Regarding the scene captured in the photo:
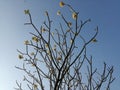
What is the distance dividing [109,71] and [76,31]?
4.39ft

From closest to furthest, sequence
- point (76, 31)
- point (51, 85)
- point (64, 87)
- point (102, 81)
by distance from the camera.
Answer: point (76, 31) → point (51, 85) → point (102, 81) → point (64, 87)

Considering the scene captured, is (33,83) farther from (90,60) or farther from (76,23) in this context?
(76,23)

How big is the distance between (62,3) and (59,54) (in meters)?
1.30

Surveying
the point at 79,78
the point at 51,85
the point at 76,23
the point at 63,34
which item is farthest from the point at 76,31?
the point at 79,78

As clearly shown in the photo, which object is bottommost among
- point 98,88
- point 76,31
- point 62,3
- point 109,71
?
point 98,88

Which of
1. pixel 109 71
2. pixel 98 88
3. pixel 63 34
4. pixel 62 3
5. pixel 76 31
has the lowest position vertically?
pixel 98 88

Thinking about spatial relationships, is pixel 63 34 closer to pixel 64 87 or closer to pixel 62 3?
pixel 62 3

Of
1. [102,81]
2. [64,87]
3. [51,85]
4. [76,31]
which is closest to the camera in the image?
[76,31]

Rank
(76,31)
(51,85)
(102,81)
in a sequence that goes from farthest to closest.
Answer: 1. (102,81)
2. (51,85)
3. (76,31)

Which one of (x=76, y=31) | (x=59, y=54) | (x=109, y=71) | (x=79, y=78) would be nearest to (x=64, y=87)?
(x=79, y=78)

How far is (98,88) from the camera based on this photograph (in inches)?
186

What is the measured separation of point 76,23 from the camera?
4.13m

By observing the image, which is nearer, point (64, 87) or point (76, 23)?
point (76, 23)

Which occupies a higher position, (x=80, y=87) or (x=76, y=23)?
(x=76, y=23)
